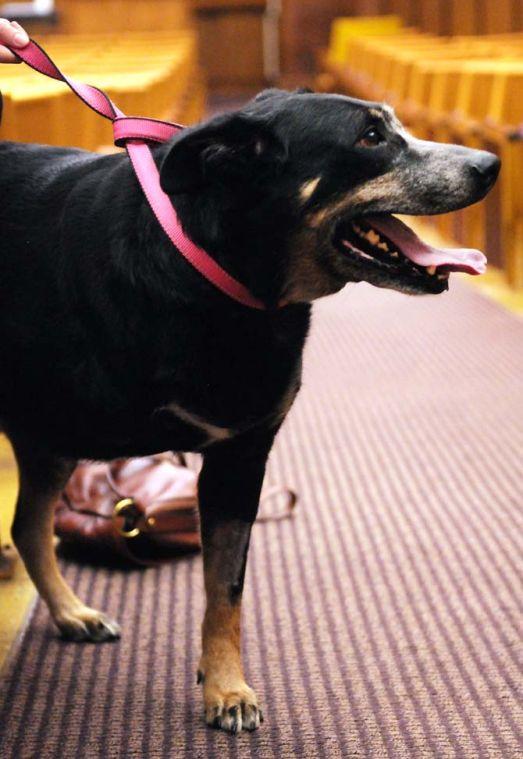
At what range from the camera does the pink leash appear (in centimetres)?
181

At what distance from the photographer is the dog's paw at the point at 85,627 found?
237 centimetres

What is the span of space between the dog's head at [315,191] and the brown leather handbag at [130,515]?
38.0 inches

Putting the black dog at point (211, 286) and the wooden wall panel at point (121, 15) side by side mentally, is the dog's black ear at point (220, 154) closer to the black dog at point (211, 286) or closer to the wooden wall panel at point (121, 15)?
the black dog at point (211, 286)

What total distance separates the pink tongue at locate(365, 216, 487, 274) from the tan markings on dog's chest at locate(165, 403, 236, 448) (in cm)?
40

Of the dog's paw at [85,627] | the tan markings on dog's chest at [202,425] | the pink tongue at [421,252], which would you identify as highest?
the pink tongue at [421,252]

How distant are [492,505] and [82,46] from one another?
10.3m

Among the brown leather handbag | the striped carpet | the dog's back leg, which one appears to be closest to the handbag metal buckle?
the brown leather handbag

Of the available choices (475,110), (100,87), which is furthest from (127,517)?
(475,110)

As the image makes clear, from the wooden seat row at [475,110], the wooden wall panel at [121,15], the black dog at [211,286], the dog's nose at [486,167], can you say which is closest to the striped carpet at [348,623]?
the black dog at [211,286]

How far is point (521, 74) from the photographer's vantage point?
19.2 ft

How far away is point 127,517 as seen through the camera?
272 centimetres

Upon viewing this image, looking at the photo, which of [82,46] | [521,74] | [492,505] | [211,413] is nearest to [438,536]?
[492,505]

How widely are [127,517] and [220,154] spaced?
1184 mm

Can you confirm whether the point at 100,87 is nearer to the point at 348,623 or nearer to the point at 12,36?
the point at 12,36
